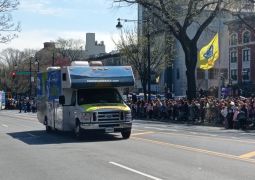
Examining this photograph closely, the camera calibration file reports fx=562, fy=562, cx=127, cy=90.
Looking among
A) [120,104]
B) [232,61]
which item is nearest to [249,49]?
[232,61]

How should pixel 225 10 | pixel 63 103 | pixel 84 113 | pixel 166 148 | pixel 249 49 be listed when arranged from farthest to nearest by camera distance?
pixel 249 49 < pixel 225 10 < pixel 63 103 < pixel 84 113 < pixel 166 148

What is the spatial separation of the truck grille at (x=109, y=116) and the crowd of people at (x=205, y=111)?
6237 millimetres

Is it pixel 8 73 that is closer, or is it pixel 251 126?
pixel 251 126

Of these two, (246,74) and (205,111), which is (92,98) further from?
(246,74)

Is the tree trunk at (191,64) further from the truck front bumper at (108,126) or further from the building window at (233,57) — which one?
the building window at (233,57)

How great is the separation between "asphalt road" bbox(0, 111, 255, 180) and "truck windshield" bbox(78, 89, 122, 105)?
1617 millimetres

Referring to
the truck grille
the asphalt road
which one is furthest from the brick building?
the asphalt road

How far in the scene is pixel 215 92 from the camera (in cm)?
7938

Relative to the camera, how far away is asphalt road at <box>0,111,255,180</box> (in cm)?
1205

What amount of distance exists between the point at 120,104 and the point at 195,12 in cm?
2294

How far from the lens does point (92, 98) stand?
2233 centimetres

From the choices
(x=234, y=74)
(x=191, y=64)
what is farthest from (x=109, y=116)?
(x=234, y=74)

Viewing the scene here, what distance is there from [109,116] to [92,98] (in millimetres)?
1406

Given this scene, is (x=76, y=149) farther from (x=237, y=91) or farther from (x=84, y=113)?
(x=237, y=91)
